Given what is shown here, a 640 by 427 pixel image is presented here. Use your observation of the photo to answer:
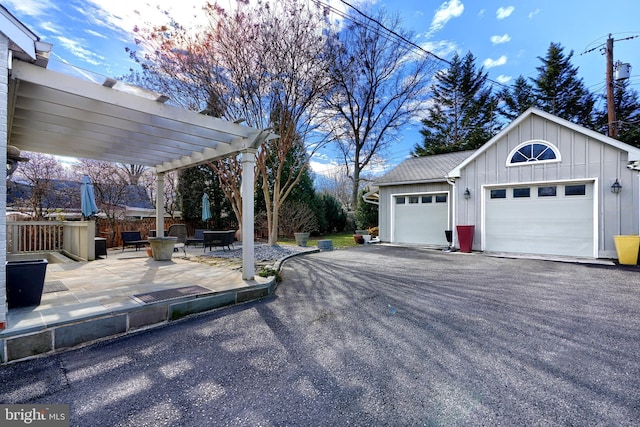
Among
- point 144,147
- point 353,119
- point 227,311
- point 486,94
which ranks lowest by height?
point 227,311

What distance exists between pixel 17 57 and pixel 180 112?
1.82 m

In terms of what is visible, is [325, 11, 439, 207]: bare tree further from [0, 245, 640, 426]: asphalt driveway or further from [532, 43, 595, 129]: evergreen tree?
[0, 245, 640, 426]: asphalt driveway

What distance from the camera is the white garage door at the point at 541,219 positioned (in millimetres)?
8875

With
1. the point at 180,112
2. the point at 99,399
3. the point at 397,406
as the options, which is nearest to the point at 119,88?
the point at 180,112

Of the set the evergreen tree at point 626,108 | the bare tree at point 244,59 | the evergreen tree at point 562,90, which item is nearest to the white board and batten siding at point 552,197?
the bare tree at point 244,59

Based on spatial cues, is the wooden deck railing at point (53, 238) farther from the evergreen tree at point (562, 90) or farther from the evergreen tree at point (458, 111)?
the evergreen tree at point (562, 90)

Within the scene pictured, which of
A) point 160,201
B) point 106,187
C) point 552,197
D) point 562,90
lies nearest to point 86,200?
point 160,201

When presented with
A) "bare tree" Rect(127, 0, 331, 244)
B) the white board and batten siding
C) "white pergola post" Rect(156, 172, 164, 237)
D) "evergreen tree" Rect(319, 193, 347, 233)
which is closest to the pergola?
"white pergola post" Rect(156, 172, 164, 237)

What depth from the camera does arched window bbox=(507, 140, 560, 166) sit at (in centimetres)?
927

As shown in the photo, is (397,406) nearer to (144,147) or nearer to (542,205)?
(144,147)

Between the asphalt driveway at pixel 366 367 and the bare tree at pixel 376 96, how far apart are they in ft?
42.0

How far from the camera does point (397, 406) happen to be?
2.20 meters

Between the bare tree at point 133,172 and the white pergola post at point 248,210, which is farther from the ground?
the bare tree at point 133,172

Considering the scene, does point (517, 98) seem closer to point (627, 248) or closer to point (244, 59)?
point (627, 248)
